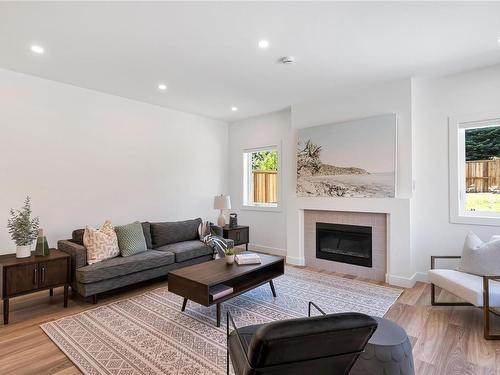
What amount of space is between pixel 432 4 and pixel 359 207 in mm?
2604

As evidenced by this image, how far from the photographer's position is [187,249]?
4.11 metres

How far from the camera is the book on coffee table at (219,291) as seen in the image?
2677mm

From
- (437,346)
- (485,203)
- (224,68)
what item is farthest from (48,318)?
(485,203)

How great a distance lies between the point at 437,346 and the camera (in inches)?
93.0

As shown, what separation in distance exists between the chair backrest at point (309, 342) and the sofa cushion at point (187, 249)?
2965mm

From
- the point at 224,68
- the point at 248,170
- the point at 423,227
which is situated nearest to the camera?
the point at 224,68

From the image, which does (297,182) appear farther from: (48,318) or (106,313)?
(48,318)

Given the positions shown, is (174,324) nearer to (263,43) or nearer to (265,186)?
(263,43)

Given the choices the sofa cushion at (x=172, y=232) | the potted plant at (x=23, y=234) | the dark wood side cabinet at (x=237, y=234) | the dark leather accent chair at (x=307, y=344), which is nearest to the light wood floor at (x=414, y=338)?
the potted plant at (x=23, y=234)

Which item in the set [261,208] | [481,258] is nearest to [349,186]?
[481,258]

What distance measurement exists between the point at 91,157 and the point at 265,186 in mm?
3251

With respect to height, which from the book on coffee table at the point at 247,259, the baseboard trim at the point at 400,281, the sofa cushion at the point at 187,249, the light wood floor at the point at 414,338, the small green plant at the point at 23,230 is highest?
the small green plant at the point at 23,230

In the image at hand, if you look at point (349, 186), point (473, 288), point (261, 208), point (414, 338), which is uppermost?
point (349, 186)

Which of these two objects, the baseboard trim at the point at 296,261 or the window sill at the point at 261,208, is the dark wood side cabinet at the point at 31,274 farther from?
the window sill at the point at 261,208
